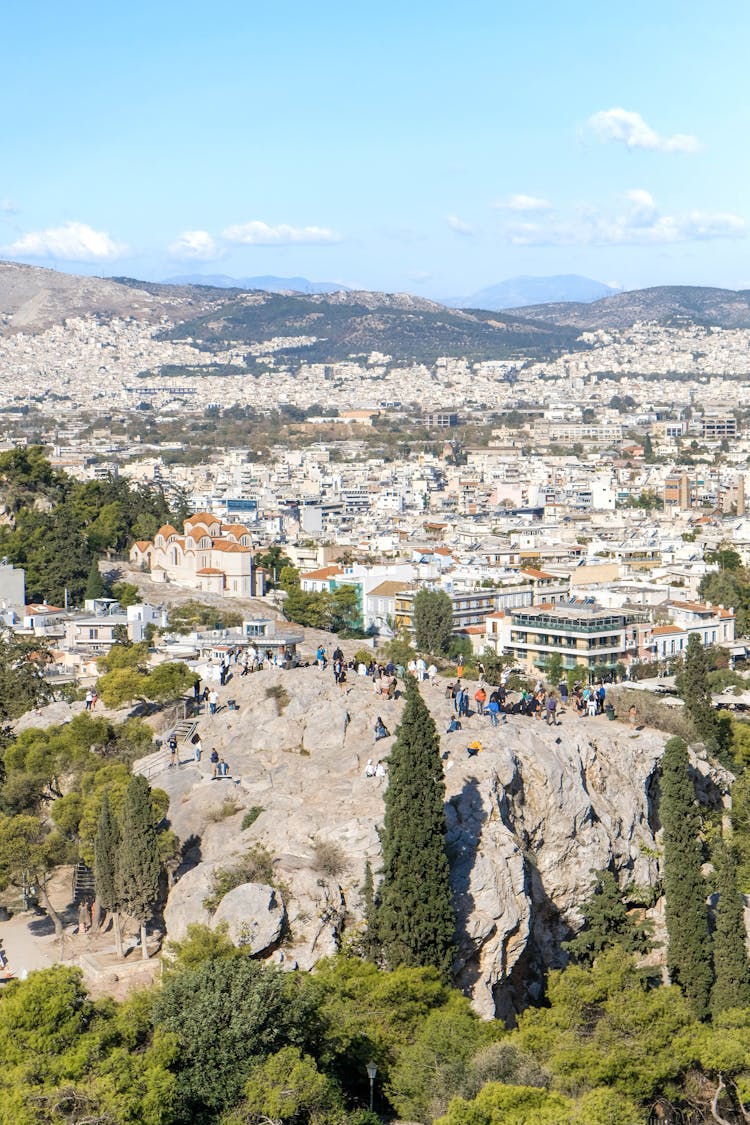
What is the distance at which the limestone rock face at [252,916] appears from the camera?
17734 mm

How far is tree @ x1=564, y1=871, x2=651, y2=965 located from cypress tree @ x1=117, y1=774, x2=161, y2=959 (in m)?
5.16

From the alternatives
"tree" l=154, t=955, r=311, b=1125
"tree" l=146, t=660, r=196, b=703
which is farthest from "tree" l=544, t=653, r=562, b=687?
"tree" l=154, t=955, r=311, b=1125

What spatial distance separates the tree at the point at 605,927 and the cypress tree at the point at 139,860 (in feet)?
16.9

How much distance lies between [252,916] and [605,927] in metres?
5.14

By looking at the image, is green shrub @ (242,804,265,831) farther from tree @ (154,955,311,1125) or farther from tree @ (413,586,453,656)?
tree @ (413,586,453,656)

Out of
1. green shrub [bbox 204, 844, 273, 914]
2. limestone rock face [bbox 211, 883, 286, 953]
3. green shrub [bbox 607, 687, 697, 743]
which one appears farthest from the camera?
green shrub [bbox 607, 687, 697, 743]

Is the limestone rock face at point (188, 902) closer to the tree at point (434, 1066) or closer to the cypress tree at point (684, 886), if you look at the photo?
the tree at point (434, 1066)

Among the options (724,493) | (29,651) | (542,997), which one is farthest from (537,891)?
(724,493)

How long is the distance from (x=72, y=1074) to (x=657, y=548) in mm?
52589

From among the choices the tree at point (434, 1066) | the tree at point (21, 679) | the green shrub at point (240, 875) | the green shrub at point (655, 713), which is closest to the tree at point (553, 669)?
the green shrub at point (655, 713)

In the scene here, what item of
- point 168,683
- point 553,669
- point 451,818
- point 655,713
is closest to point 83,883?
point 451,818

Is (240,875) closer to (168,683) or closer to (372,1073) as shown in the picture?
(372,1073)

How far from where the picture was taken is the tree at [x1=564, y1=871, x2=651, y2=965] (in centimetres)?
2055

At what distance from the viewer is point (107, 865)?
19.7 meters
